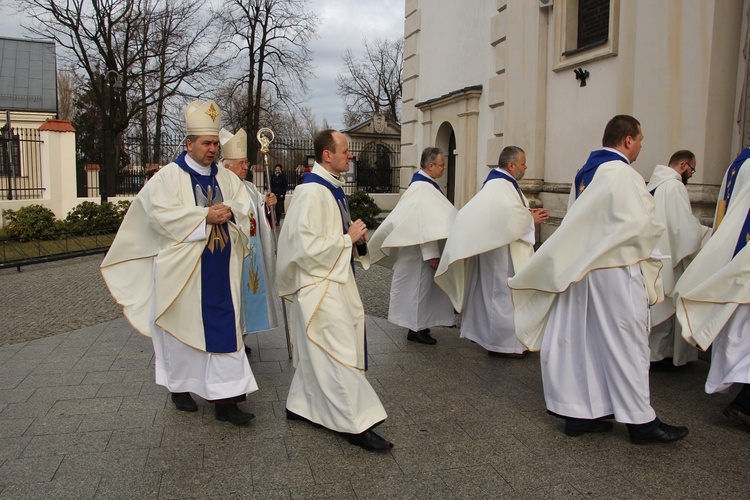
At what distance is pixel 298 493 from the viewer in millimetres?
3420

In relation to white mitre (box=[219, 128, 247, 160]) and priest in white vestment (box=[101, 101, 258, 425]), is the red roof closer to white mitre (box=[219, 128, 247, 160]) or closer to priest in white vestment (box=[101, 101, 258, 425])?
white mitre (box=[219, 128, 247, 160])

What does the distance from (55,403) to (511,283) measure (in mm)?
3313

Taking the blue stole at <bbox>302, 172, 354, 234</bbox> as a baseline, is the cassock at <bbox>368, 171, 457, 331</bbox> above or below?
below

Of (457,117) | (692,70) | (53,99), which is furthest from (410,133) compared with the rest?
(53,99)

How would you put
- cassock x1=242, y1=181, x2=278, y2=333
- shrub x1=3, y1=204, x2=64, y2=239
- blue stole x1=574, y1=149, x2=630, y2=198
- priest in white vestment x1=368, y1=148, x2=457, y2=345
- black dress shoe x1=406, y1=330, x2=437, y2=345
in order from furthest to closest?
shrub x1=3, y1=204, x2=64, y2=239, black dress shoe x1=406, y1=330, x2=437, y2=345, priest in white vestment x1=368, y1=148, x2=457, y2=345, cassock x1=242, y1=181, x2=278, y2=333, blue stole x1=574, y1=149, x2=630, y2=198

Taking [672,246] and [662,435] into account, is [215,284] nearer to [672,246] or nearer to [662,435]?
[662,435]

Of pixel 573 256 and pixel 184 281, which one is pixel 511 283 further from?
pixel 184 281

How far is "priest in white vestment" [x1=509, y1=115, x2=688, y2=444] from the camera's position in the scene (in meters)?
3.92

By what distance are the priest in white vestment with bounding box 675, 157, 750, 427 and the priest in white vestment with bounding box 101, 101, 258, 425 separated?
2.95 metres

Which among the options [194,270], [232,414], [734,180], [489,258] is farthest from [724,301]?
[194,270]

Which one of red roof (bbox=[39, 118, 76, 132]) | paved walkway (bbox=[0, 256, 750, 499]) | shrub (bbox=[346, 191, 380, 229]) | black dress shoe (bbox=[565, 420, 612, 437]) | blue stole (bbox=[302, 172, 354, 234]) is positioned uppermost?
red roof (bbox=[39, 118, 76, 132])

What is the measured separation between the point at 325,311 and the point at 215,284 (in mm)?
A: 933

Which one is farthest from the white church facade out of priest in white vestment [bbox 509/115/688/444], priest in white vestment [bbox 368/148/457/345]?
priest in white vestment [bbox 509/115/688/444]

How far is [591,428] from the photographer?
421cm
